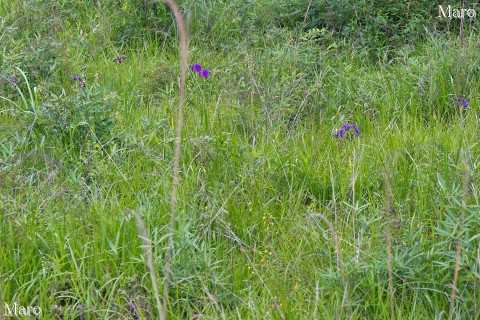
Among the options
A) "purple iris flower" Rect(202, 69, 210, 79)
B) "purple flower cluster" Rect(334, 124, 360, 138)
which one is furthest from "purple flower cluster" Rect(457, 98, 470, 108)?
"purple iris flower" Rect(202, 69, 210, 79)

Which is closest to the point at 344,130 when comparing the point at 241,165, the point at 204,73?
the point at 241,165

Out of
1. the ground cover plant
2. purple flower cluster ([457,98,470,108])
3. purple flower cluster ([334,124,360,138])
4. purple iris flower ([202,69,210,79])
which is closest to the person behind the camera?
the ground cover plant

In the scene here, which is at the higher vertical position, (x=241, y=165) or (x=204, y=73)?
(x=204, y=73)

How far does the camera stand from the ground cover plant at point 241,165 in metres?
2.39

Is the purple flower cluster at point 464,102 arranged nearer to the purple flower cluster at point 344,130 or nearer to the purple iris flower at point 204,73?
the purple flower cluster at point 344,130

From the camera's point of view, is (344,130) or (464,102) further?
(464,102)

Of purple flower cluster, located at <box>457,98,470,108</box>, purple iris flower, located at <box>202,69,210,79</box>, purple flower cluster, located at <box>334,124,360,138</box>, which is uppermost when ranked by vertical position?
purple iris flower, located at <box>202,69,210,79</box>

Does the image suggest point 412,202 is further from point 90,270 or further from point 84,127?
point 84,127

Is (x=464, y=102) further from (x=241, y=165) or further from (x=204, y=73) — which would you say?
(x=204, y=73)

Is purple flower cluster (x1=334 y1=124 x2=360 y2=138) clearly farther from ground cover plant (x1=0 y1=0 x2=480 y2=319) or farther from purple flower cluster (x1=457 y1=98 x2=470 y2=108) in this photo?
purple flower cluster (x1=457 y1=98 x2=470 y2=108)

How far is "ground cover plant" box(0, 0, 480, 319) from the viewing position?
2387 millimetres

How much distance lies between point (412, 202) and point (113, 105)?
5.89 feet

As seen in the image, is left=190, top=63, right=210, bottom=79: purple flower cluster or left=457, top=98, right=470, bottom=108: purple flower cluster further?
left=190, top=63, right=210, bottom=79: purple flower cluster

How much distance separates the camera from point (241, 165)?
10.9 ft
